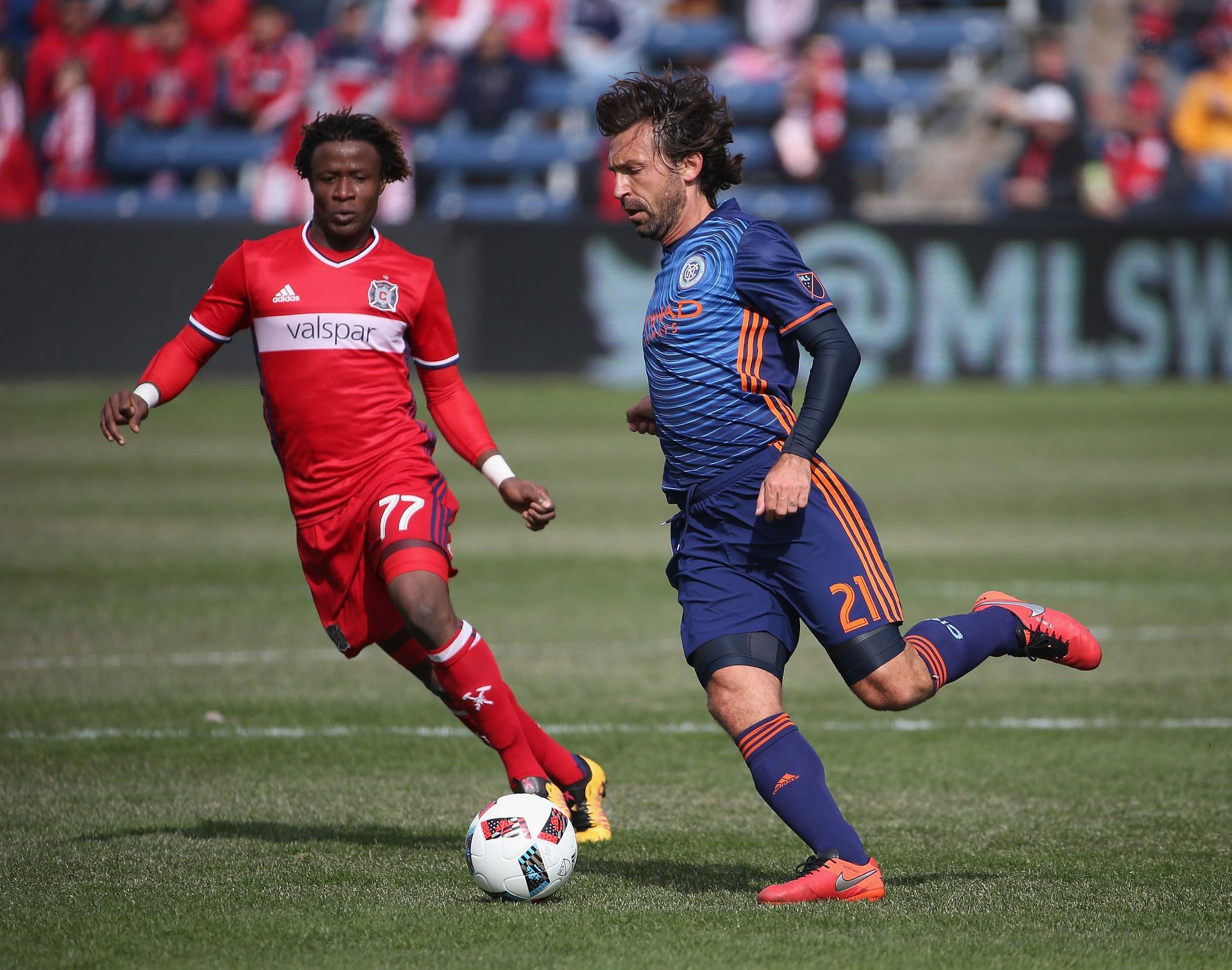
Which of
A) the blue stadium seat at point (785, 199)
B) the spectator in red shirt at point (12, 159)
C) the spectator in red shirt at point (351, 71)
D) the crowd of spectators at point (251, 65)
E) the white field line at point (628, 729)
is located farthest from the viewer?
the spectator in red shirt at point (351, 71)

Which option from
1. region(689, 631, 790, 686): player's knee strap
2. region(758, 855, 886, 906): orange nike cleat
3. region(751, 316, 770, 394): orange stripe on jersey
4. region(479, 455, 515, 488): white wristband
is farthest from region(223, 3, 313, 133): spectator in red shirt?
region(758, 855, 886, 906): orange nike cleat

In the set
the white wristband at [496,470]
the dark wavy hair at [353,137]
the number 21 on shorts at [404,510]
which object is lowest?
the number 21 on shorts at [404,510]

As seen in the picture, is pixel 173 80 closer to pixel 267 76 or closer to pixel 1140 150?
pixel 267 76

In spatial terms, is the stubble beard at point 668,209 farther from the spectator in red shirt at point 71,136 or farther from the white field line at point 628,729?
the spectator in red shirt at point 71,136

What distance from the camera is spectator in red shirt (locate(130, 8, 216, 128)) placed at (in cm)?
2372

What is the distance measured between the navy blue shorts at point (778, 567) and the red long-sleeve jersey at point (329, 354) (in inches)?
39.6

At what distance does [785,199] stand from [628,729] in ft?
51.7

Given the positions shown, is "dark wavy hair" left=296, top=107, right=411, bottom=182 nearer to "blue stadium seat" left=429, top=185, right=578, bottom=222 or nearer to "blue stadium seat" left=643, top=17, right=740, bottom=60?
"blue stadium seat" left=429, top=185, right=578, bottom=222

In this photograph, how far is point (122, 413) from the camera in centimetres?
516

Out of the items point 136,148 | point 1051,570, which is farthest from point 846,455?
point 136,148

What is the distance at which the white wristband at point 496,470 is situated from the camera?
523 cm

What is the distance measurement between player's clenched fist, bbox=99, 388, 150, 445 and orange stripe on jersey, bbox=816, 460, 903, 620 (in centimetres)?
205

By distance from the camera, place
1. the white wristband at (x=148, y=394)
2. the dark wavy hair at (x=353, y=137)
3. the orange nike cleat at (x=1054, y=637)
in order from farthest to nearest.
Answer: the dark wavy hair at (x=353, y=137) < the white wristband at (x=148, y=394) < the orange nike cleat at (x=1054, y=637)

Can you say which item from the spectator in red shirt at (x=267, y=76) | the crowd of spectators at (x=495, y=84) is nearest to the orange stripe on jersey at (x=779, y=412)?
the crowd of spectators at (x=495, y=84)
